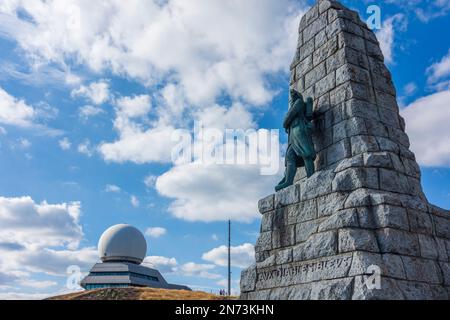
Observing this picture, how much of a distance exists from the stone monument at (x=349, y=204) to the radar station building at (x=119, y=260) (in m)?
38.5

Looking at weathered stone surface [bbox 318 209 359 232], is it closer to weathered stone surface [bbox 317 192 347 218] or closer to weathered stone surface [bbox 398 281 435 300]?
weathered stone surface [bbox 317 192 347 218]

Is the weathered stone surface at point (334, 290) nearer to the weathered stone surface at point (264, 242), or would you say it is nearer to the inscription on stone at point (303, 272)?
the inscription on stone at point (303, 272)

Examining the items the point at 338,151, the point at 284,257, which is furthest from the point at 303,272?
the point at 338,151

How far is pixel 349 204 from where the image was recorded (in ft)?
27.8

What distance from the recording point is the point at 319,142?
11086 mm

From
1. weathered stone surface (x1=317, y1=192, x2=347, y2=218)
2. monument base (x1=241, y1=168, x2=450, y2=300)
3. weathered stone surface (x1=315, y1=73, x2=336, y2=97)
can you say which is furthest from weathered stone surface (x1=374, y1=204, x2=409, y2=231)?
weathered stone surface (x1=315, y1=73, x2=336, y2=97)

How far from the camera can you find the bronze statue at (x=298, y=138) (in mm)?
10805

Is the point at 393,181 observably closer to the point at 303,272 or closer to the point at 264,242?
the point at 303,272

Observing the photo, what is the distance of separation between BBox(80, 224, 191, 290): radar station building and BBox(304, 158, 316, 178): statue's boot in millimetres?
38707

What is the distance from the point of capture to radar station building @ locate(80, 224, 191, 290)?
4626 centimetres

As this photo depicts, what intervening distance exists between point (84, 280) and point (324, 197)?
44296mm

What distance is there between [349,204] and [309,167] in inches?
90.9
